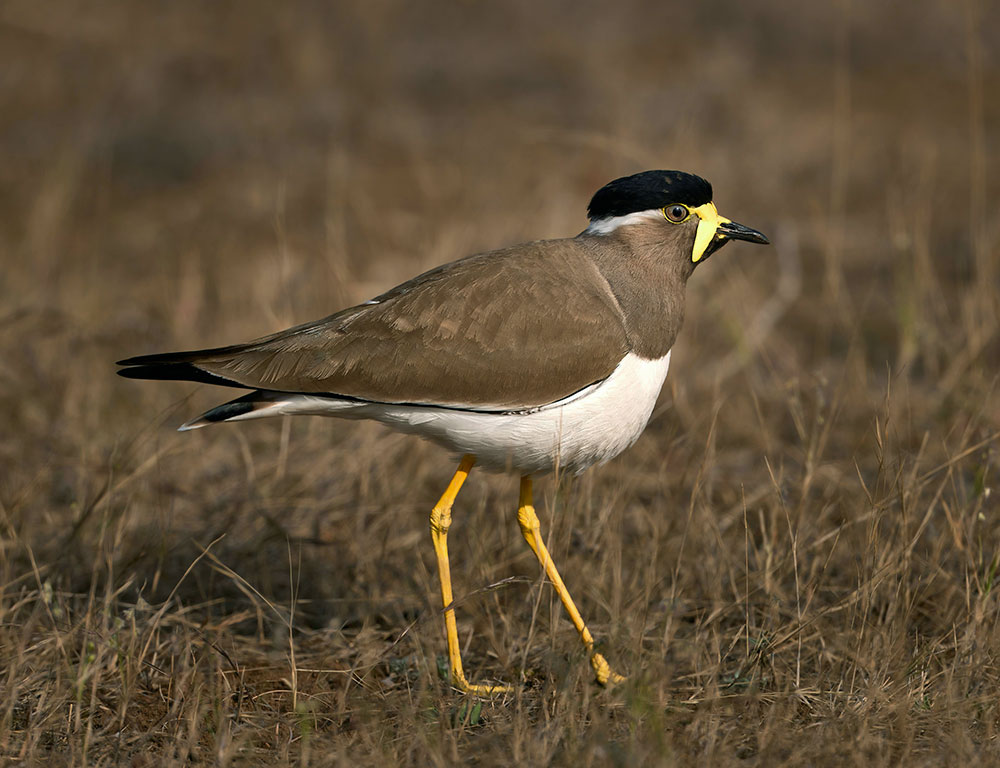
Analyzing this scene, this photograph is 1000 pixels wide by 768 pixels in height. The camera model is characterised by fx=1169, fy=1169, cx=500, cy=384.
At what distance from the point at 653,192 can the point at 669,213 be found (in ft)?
0.31

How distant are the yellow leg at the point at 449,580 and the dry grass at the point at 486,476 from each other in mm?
87

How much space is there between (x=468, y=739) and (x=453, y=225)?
4750 millimetres

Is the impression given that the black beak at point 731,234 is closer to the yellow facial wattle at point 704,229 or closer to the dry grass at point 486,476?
the yellow facial wattle at point 704,229

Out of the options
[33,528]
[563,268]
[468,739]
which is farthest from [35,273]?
[468,739]

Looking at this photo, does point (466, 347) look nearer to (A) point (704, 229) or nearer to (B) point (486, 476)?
(A) point (704, 229)

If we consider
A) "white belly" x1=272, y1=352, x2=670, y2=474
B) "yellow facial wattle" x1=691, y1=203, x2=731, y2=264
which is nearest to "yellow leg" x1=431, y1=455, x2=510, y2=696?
"white belly" x1=272, y1=352, x2=670, y2=474

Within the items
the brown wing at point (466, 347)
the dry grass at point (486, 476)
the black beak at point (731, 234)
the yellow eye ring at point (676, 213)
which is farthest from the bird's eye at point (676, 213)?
the dry grass at point (486, 476)

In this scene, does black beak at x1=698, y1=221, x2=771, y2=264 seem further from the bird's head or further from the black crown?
the black crown

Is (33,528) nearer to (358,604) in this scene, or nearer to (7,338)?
(358,604)

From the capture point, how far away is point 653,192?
12.9 feet

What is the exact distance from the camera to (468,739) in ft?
11.0

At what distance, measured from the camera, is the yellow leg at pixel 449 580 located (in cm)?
372

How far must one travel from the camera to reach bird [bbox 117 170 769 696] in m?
3.68

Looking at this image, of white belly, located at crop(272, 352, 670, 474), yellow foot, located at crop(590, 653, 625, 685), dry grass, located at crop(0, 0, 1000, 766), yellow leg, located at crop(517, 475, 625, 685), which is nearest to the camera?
dry grass, located at crop(0, 0, 1000, 766)
